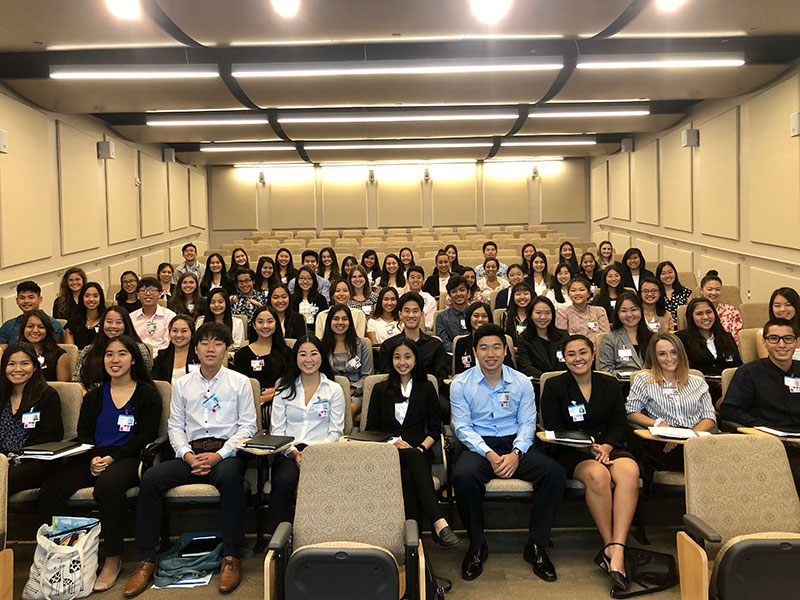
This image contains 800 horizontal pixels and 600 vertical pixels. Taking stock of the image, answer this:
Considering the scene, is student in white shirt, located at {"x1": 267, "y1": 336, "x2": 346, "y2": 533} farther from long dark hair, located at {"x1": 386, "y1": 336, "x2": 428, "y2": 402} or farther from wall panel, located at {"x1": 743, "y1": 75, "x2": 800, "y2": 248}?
wall panel, located at {"x1": 743, "y1": 75, "x2": 800, "y2": 248}

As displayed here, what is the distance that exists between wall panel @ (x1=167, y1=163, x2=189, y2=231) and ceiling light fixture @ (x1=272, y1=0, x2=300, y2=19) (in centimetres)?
782

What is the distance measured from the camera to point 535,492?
3.26m

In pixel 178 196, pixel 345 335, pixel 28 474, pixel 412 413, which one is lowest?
pixel 28 474

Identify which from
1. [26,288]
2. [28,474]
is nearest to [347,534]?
[28,474]

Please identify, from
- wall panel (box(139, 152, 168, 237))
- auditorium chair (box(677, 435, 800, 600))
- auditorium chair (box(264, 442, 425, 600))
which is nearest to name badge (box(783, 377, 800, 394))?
auditorium chair (box(677, 435, 800, 600))

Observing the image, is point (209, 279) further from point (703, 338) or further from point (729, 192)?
point (729, 192)

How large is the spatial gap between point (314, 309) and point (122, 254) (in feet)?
16.6

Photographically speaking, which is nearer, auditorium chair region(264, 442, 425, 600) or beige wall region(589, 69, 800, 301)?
auditorium chair region(264, 442, 425, 600)

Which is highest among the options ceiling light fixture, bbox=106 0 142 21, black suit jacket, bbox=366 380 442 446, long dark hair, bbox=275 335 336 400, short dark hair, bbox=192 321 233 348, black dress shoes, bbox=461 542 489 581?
ceiling light fixture, bbox=106 0 142 21

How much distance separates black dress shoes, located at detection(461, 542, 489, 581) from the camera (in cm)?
319

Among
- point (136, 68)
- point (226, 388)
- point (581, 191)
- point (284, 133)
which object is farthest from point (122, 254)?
point (581, 191)

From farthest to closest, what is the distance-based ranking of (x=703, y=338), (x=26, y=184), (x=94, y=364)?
(x=26, y=184)
(x=703, y=338)
(x=94, y=364)

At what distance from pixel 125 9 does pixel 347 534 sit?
456cm

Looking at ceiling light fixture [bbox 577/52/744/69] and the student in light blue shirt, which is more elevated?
ceiling light fixture [bbox 577/52/744/69]
